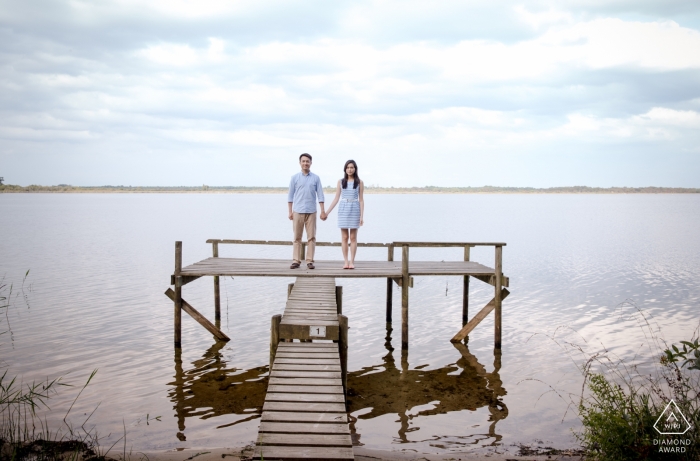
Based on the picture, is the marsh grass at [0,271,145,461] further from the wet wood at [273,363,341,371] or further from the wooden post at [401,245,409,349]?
the wooden post at [401,245,409,349]

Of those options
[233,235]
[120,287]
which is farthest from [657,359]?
[233,235]

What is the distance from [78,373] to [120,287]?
9.56 metres

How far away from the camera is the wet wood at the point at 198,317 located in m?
11.6

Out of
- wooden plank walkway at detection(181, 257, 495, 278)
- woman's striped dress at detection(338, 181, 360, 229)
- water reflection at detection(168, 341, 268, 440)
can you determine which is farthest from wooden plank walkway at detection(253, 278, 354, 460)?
woman's striped dress at detection(338, 181, 360, 229)

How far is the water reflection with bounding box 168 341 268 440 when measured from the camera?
8.02 meters

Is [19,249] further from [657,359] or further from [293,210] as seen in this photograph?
[657,359]

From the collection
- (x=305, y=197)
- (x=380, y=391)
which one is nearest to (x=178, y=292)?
(x=305, y=197)

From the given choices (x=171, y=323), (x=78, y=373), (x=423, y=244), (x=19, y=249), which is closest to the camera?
(x=78, y=373)

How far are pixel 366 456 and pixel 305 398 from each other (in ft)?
3.31

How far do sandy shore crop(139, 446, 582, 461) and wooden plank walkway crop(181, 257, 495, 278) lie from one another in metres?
4.63

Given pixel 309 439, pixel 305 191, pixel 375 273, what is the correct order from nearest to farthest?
pixel 309 439, pixel 305 191, pixel 375 273

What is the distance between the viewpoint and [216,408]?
8180 millimetres

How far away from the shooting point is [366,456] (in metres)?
6.15

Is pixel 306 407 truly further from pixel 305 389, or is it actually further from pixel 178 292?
pixel 178 292
